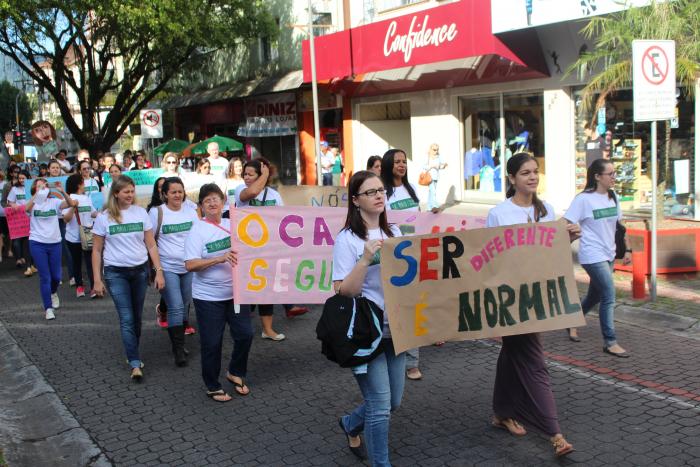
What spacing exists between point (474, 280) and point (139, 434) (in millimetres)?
2695

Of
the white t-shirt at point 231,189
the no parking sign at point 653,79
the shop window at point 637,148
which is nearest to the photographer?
the no parking sign at point 653,79

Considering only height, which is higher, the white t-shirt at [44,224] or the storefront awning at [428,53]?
the storefront awning at [428,53]

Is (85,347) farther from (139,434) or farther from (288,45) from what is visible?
(288,45)

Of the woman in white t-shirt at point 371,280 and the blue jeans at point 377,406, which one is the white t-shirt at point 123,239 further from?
the blue jeans at point 377,406

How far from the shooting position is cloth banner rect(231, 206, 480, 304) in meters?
6.24

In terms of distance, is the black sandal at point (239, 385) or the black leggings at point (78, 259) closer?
the black sandal at point (239, 385)

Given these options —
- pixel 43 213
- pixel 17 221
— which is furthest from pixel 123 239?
pixel 17 221

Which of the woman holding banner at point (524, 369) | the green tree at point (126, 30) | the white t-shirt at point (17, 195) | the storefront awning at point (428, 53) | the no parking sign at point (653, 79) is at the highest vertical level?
the green tree at point (126, 30)

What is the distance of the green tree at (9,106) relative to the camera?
75.9 meters

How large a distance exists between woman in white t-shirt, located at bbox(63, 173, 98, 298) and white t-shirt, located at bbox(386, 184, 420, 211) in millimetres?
4677

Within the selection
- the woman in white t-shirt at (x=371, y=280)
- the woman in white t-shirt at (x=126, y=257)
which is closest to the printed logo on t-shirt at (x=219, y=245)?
the woman in white t-shirt at (x=126, y=257)

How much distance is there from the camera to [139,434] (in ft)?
18.3

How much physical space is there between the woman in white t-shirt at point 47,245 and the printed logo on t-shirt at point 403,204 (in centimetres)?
483

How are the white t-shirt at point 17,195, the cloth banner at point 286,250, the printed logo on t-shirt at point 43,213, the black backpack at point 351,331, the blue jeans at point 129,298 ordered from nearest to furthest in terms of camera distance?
the black backpack at point 351,331 < the cloth banner at point 286,250 < the blue jeans at point 129,298 < the printed logo on t-shirt at point 43,213 < the white t-shirt at point 17,195
